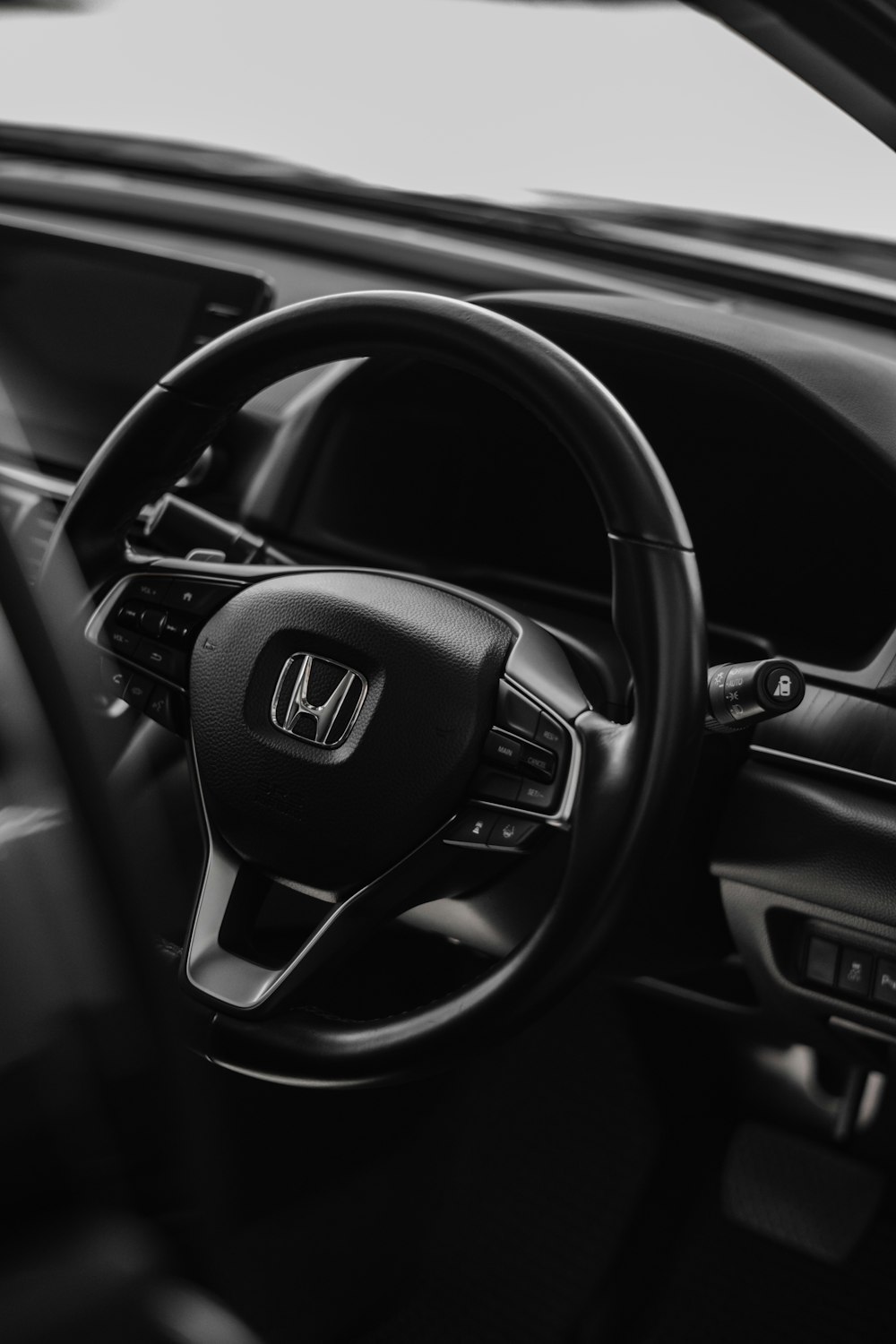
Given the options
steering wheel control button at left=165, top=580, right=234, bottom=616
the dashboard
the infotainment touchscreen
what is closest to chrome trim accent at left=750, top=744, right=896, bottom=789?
the dashboard

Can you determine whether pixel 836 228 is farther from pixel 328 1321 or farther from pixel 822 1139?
pixel 328 1321

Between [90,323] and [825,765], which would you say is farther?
[90,323]

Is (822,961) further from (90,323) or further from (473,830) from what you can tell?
(90,323)

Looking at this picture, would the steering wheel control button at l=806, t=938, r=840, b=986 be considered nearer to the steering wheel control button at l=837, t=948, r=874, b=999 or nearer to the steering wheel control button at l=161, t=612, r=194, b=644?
the steering wheel control button at l=837, t=948, r=874, b=999

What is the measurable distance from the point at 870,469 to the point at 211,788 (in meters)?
0.63

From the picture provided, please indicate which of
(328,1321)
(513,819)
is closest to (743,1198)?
(328,1321)

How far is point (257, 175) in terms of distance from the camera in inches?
87.4

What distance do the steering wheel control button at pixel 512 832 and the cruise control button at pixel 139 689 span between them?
36 centimetres

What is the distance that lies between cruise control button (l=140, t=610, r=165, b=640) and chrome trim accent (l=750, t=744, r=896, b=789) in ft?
1.77

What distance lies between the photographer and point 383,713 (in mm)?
1121

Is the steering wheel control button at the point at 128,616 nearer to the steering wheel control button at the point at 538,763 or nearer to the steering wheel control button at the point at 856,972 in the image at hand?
the steering wheel control button at the point at 538,763

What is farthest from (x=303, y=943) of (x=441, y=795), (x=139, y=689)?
(x=139, y=689)

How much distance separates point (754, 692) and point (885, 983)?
0.38 m

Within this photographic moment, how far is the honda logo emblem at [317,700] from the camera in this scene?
1.13m
